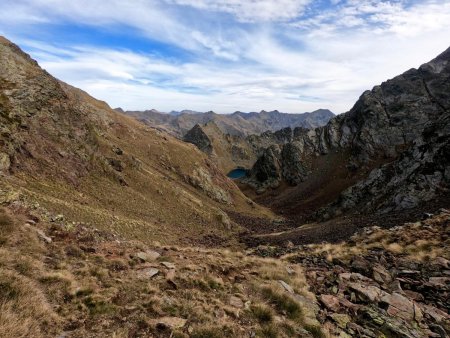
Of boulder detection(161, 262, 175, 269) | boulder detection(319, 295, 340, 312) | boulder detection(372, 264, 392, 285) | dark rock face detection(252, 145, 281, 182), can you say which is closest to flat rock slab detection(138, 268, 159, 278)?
boulder detection(161, 262, 175, 269)

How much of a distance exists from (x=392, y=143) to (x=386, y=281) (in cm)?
7199

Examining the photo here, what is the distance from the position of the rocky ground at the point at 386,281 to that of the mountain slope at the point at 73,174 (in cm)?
1603

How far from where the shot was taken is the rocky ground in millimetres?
13484

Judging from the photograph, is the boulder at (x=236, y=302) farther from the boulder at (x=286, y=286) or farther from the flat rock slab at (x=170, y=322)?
the boulder at (x=286, y=286)

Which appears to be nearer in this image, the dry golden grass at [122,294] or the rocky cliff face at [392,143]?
the dry golden grass at [122,294]

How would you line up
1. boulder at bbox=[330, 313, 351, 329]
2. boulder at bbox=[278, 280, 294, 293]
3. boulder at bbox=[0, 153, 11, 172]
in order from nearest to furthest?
boulder at bbox=[330, 313, 351, 329] → boulder at bbox=[278, 280, 294, 293] → boulder at bbox=[0, 153, 11, 172]

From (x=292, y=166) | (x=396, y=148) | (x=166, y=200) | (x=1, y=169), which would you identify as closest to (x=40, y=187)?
(x=1, y=169)

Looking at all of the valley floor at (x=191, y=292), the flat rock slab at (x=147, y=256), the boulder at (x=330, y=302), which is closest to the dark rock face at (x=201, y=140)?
the valley floor at (x=191, y=292)

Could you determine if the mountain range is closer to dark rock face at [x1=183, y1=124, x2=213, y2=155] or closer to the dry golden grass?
the dry golden grass

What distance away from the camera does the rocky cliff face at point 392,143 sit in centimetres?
4512

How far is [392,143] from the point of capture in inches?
3169

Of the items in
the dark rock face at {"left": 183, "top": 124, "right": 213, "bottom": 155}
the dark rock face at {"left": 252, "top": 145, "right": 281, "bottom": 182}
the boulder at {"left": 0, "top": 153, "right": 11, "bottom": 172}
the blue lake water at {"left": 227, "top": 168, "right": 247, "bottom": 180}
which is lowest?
the blue lake water at {"left": 227, "top": 168, "right": 247, "bottom": 180}

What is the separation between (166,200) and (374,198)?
107 feet

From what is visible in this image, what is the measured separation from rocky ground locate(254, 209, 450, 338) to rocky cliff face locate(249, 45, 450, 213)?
1756 cm
